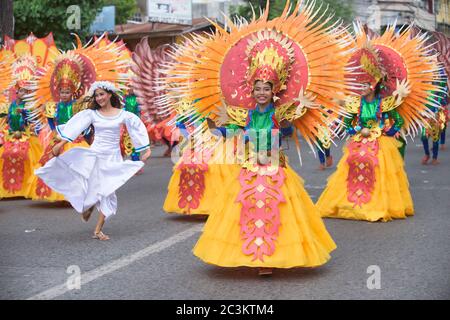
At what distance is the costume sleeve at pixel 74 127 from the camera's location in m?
8.12

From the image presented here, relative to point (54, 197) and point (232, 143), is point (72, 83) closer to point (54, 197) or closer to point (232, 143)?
point (54, 197)

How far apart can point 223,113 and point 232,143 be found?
339 mm

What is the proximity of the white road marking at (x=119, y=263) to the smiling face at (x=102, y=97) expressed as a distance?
1.57 metres

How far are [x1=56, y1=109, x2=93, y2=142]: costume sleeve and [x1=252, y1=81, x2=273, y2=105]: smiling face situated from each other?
263 cm

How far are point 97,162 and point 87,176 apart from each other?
0.68 ft

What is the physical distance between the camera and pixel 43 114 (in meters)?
10.9

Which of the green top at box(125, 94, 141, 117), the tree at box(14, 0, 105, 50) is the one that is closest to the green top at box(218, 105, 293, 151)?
the green top at box(125, 94, 141, 117)

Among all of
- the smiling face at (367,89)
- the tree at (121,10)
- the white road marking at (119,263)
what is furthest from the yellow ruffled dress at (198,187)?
the tree at (121,10)

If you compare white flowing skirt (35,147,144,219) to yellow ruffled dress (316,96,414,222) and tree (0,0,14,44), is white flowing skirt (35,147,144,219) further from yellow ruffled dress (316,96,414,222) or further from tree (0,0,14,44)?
tree (0,0,14,44)

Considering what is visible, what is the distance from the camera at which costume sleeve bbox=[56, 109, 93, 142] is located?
812 cm

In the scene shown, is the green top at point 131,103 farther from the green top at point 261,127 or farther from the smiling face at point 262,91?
the smiling face at point 262,91
